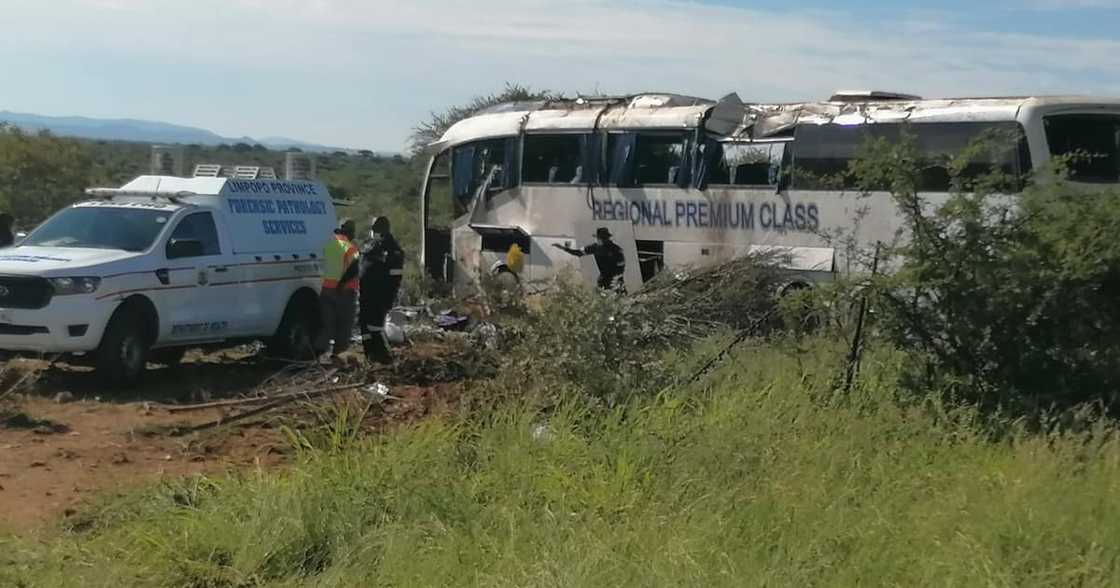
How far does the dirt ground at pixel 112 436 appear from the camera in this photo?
8.54m

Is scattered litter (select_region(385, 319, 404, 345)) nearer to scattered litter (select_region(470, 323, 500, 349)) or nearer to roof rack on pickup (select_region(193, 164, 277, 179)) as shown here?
roof rack on pickup (select_region(193, 164, 277, 179))

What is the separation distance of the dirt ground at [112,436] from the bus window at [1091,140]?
7.23m

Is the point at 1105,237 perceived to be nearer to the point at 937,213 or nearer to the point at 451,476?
the point at 937,213

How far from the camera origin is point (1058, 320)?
8.73 meters

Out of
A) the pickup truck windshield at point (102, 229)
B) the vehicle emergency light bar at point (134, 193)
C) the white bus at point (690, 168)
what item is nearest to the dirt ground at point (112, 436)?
the pickup truck windshield at point (102, 229)

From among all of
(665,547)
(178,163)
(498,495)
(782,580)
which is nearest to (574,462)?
(498,495)

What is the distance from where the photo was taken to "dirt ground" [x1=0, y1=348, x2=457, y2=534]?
854cm

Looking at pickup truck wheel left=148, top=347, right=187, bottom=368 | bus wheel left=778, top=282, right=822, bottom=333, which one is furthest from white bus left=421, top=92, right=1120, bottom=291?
bus wheel left=778, top=282, right=822, bottom=333

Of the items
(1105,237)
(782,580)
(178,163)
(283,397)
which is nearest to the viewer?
(782,580)

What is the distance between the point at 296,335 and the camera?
49.5 feet

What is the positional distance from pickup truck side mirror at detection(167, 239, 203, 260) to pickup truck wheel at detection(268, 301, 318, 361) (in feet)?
5.51

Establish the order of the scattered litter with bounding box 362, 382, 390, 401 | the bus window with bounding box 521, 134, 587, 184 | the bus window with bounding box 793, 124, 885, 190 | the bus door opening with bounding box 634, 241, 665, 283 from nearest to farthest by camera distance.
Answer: the scattered litter with bounding box 362, 382, 390, 401
the bus window with bounding box 793, 124, 885, 190
the bus door opening with bounding box 634, 241, 665, 283
the bus window with bounding box 521, 134, 587, 184

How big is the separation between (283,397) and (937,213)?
5144 mm

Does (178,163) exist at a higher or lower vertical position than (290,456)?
higher
